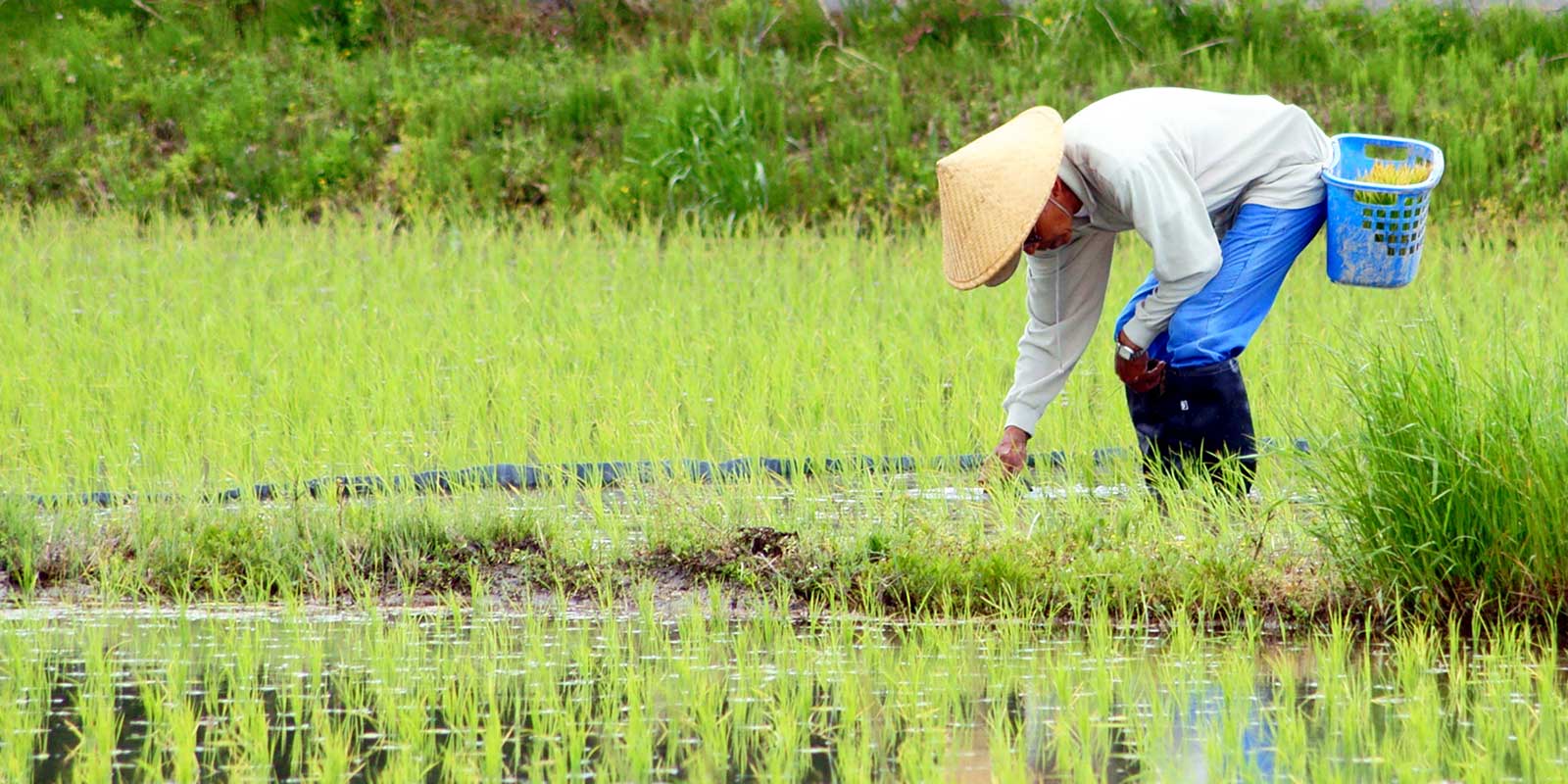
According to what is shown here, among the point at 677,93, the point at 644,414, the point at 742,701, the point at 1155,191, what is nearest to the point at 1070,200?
the point at 1155,191

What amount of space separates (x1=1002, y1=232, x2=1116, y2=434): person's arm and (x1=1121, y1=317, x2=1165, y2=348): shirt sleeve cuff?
159 millimetres

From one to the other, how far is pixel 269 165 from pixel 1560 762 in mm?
9532

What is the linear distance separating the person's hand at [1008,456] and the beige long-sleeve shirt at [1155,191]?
29mm

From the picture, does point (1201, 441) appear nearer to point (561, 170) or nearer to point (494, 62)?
point (561, 170)

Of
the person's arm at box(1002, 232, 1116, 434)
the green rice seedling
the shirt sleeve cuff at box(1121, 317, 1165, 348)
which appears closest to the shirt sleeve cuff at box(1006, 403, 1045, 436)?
the person's arm at box(1002, 232, 1116, 434)

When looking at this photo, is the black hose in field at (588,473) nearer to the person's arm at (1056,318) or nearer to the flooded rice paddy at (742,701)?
the person's arm at (1056,318)

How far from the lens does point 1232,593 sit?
3820 millimetres

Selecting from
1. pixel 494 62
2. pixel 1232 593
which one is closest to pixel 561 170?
pixel 494 62

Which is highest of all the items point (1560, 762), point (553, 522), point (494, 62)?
point (494, 62)

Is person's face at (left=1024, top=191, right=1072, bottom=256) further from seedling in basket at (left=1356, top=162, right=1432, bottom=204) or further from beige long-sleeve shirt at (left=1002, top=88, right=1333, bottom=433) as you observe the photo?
seedling in basket at (left=1356, top=162, right=1432, bottom=204)

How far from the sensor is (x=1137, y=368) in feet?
14.0

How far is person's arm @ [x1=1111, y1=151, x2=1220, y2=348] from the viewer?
12.9ft

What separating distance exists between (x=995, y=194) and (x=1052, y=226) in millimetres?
187

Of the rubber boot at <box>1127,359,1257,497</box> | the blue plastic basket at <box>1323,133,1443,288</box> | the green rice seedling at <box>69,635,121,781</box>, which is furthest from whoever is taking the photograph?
the rubber boot at <box>1127,359,1257,497</box>
